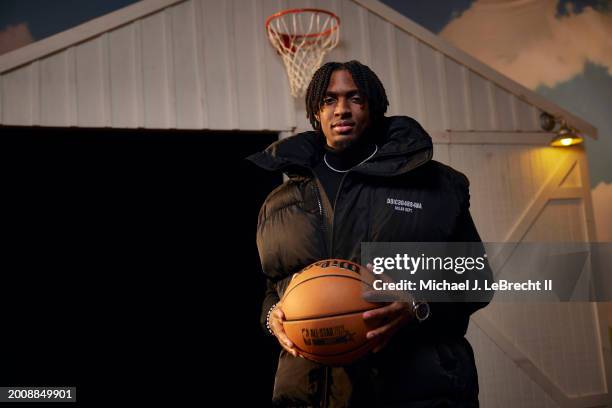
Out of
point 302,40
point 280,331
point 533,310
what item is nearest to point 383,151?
point 280,331

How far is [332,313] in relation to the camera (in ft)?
5.40

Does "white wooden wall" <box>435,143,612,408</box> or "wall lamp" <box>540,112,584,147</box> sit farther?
"wall lamp" <box>540,112,584,147</box>

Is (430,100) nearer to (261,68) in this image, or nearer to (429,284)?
(261,68)

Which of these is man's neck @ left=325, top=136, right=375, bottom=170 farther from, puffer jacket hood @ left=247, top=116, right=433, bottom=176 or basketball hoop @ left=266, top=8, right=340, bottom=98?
basketball hoop @ left=266, top=8, right=340, bottom=98

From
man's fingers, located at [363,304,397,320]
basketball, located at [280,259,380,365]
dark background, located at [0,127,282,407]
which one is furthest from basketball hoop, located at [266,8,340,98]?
man's fingers, located at [363,304,397,320]

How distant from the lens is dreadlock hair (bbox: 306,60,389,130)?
1.93 m

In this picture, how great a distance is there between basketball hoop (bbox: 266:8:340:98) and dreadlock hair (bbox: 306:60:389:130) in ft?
7.22

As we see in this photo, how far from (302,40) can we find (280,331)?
2923 millimetres

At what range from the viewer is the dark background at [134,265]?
3.85m

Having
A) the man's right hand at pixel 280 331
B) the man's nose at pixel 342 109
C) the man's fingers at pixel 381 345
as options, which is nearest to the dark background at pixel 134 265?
the man's nose at pixel 342 109

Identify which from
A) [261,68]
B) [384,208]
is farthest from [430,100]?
[384,208]

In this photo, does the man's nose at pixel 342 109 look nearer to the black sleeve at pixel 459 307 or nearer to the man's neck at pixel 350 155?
the man's neck at pixel 350 155

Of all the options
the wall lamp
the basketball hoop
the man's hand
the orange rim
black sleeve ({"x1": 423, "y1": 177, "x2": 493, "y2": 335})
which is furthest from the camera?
the wall lamp

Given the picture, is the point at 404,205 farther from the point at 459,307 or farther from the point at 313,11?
the point at 313,11
